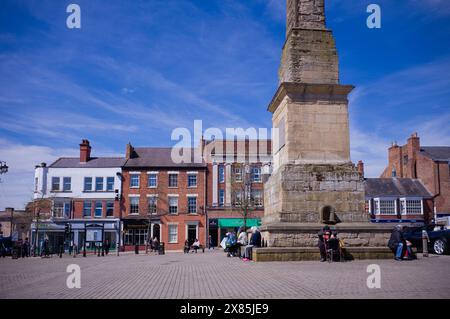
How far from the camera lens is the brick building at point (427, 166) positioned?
47.9 meters

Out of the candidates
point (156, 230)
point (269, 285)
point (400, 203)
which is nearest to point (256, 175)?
point (156, 230)

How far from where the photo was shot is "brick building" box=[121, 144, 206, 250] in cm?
4838

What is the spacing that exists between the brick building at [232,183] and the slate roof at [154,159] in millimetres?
2177

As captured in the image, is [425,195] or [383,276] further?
[425,195]

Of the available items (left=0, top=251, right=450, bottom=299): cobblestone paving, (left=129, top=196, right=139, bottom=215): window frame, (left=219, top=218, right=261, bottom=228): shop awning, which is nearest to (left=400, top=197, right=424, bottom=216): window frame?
(left=219, top=218, right=261, bottom=228): shop awning

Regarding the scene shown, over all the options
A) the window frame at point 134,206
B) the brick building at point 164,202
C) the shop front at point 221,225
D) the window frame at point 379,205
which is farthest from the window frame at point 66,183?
the window frame at point 379,205

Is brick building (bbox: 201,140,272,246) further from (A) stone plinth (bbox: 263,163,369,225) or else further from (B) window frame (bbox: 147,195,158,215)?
(A) stone plinth (bbox: 263,163,369,225)

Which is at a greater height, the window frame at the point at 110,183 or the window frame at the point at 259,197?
the window frame at the point at 110,183

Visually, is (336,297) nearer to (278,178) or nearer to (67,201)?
(278,178)

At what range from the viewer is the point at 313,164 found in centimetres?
1502
